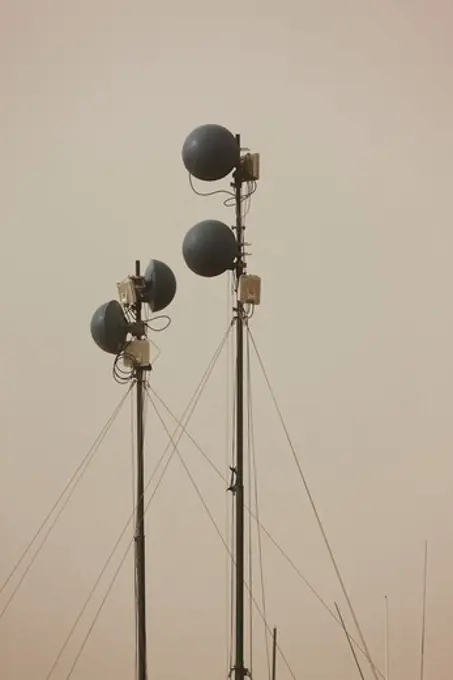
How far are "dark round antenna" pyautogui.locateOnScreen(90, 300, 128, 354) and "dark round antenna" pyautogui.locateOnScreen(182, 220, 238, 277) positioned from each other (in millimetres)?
143

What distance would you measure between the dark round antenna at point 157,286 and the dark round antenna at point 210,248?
9 cm

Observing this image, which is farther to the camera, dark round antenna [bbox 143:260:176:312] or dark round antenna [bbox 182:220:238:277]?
dark round antenna [bbox 143:260:176:312]

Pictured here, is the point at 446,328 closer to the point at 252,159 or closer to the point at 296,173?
the point at 296,173

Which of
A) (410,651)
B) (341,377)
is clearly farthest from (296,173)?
(410,651)

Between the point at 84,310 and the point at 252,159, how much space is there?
833mm

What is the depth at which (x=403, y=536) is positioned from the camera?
1825 millimetres

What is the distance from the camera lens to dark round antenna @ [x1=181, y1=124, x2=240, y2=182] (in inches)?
47.9

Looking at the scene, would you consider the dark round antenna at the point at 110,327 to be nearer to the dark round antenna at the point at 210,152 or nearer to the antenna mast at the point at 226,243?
the antenna mast at the point at 226,243

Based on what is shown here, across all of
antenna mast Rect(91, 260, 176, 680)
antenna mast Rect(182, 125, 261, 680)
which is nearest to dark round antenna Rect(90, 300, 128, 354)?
antenna mast Rect(91, 260, 176, 680)

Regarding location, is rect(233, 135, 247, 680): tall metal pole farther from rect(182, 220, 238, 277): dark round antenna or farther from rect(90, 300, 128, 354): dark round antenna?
rect(90, 300, 128, 354): dark round antenna

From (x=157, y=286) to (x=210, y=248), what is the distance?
144mm

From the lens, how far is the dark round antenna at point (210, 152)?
47.9 inches

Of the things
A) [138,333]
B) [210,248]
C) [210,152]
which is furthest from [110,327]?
[210,152]

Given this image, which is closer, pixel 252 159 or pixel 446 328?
pixel 252 159
